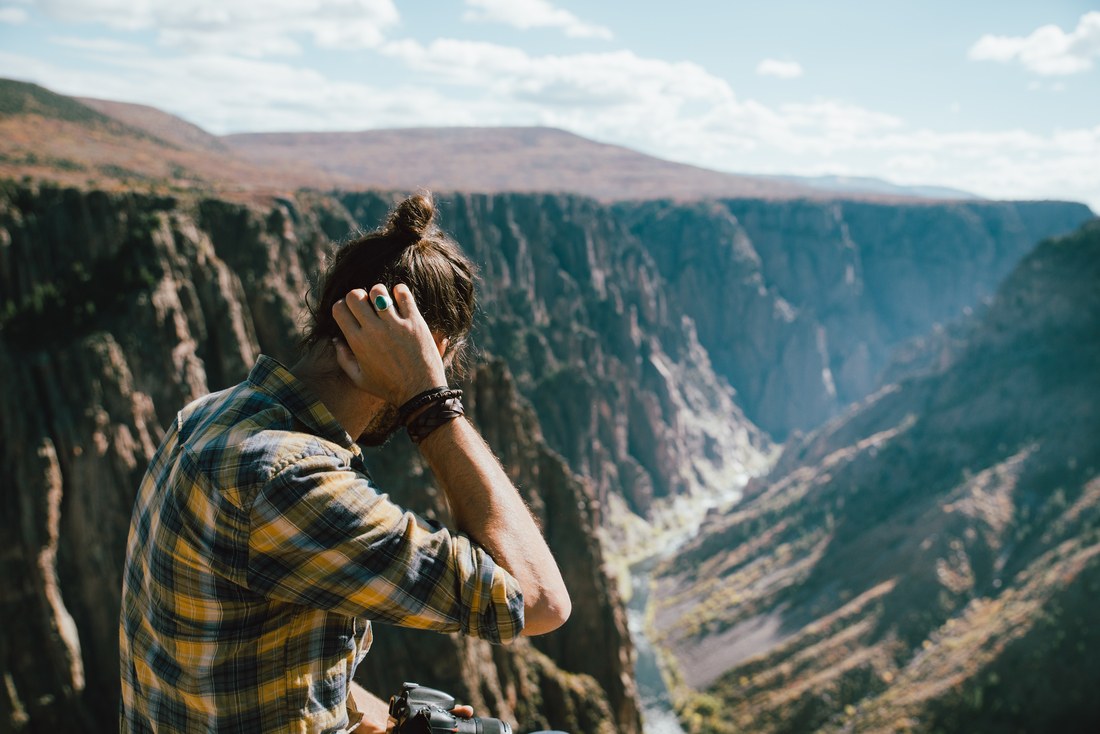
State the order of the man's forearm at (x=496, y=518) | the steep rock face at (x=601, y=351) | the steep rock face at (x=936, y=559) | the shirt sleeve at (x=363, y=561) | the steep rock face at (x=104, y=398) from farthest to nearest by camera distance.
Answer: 1. the steep rock face at (x=601, y=351)
2. the steep rock face at (x=936, y=559)
3. the steep rock face at (x=104, y=398)
4. the man's forearm at (x=496, y=518)
5. the shirt sleeve at (x=363, y=561)

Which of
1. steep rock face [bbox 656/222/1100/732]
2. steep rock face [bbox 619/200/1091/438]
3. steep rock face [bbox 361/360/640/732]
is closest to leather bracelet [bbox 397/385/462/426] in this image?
steep rock face [bbox 361/360/640/732]

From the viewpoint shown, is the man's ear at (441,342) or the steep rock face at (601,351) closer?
the man's ear at (441,342)

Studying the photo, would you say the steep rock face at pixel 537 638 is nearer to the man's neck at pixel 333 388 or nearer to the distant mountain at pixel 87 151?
the man's neck at pixel 333 388

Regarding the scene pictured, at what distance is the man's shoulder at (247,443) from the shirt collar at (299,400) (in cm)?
3

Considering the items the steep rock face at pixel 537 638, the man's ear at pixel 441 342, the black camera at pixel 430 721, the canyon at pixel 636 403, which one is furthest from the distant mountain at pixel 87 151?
the man's ear at pixel 441 342

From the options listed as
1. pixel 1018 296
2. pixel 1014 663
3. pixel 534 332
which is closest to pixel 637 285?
pixel 534 332

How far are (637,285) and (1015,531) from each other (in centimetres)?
7015

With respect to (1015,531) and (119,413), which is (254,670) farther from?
(1015,531)

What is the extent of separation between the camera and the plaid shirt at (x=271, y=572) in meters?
2.26

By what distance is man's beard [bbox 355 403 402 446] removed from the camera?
292 cm

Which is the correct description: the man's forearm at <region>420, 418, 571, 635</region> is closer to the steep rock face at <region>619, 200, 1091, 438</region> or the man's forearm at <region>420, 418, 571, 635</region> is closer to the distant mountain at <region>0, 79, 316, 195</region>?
the distant mountain at <region>0, 79, 316, 195</region>

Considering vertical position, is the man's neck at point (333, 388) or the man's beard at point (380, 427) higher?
the man's neck at point (333, 388)

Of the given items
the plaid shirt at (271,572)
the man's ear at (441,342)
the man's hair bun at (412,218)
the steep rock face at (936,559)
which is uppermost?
the man's hair bun at (412,218)

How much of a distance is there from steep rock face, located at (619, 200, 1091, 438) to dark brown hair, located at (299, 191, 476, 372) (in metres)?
142
